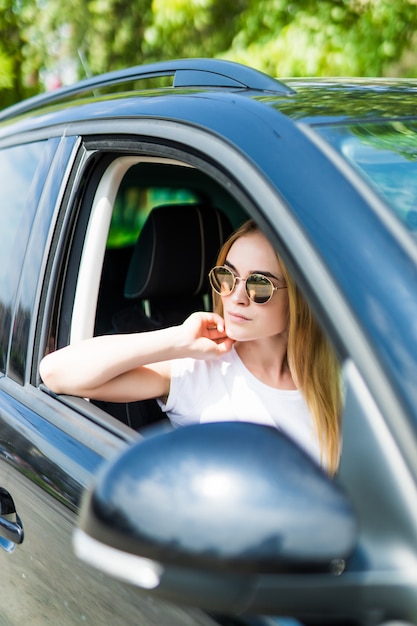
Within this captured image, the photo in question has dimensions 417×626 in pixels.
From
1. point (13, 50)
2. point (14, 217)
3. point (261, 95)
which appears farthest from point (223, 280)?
point (13, 50)

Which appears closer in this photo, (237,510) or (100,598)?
(237,510)

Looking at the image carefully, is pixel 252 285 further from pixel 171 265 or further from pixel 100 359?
pixel 171 265

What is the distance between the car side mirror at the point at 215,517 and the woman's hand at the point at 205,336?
84 centimetres

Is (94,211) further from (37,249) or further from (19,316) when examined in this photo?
(19,316)

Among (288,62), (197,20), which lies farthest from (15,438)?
(197,20)

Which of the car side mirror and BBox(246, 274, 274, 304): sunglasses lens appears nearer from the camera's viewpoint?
the car side mirror

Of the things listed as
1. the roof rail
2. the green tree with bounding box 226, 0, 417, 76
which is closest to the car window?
the roof rail

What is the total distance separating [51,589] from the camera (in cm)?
168

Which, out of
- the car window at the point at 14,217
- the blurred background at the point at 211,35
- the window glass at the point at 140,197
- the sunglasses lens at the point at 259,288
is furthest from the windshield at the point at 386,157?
the blurred background at the point at 211,35

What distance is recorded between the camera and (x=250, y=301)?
6.21 ft

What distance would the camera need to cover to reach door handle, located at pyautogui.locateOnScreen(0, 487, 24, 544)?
1.81 m

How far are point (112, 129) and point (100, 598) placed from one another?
926 mm

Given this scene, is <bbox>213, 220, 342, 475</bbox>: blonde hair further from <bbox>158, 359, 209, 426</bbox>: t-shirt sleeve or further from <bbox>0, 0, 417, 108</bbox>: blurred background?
<bbox>0, 0, 417, 108</bbox>: blurred background

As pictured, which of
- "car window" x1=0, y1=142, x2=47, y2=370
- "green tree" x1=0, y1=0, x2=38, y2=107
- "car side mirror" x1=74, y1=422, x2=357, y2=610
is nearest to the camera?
"car side mirror" x1=74, y1=422, x2=357, y2=610
